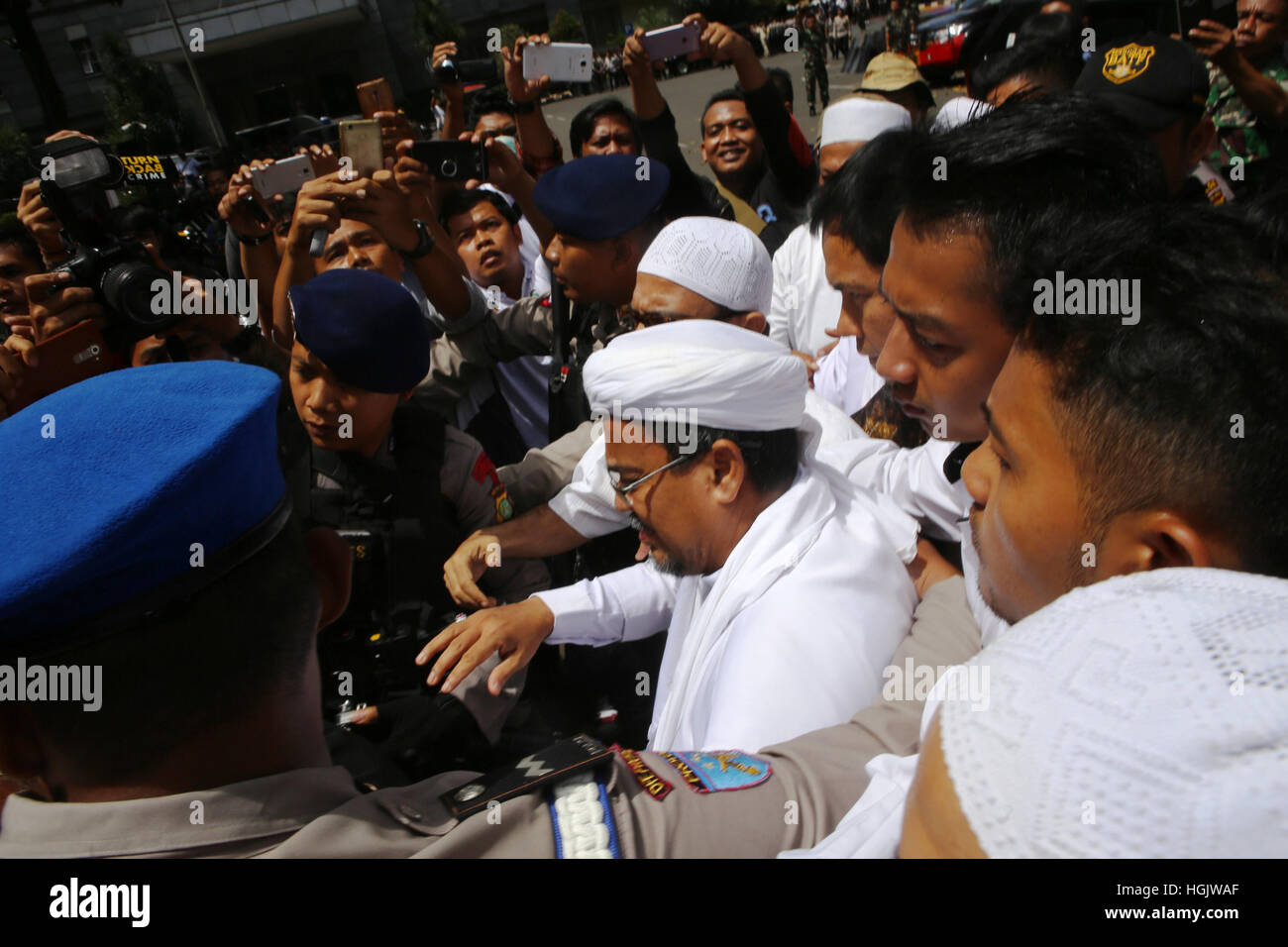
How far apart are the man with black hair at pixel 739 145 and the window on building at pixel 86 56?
132 feet

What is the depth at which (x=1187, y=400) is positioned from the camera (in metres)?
1.00

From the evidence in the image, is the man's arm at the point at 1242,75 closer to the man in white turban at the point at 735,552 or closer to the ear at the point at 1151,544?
the man in white turban at the point at 735,552

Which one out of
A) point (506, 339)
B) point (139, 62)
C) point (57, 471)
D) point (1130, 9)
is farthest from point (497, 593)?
point (139, 62)

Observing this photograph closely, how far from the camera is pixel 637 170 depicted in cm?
311

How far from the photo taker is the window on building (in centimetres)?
3309

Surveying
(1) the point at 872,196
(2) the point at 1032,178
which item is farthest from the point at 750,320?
(2) the point at 1032,178

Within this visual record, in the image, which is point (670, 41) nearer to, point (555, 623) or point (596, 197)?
point (596, 197)

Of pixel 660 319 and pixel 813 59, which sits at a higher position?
pixel 813 59

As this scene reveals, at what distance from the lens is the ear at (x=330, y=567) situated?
1151mm

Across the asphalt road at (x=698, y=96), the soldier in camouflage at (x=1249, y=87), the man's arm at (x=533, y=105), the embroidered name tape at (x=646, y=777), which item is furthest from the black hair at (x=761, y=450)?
the asphalt road at (x=698, y=96)

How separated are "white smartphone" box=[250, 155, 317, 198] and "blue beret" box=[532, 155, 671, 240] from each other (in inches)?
53.0

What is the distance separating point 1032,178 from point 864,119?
214 centimetres

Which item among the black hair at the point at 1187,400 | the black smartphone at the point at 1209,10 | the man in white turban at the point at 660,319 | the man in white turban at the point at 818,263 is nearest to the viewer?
the black hair at the point at 1187,400
